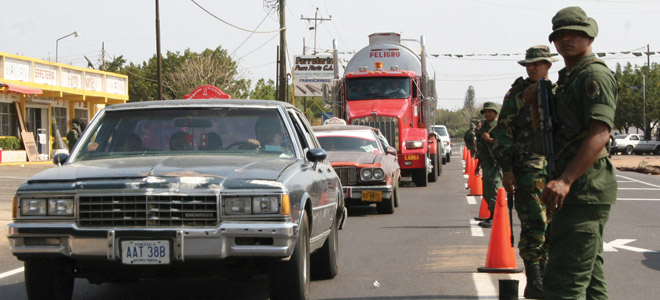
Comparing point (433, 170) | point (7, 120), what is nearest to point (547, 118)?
point (433, 170)

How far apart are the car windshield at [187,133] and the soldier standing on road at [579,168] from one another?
302 cm

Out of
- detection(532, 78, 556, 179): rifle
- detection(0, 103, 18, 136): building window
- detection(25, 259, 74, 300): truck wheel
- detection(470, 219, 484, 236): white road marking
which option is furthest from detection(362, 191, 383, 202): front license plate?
detection(0, 103, 18, 136): building window

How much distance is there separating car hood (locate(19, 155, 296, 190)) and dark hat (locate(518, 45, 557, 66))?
2.12 metres

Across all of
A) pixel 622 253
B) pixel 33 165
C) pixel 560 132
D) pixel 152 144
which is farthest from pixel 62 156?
pixel 33 165

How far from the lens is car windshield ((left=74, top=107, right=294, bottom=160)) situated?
7.39 metres

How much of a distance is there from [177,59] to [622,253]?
69.4 m

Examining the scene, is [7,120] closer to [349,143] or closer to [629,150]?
[349,143]

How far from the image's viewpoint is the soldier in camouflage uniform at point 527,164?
7.21 meters

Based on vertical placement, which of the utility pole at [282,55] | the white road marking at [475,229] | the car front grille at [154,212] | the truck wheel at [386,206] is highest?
the utility pole at [282,55]

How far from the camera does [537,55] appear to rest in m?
7.34

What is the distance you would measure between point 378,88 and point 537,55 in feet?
57.8

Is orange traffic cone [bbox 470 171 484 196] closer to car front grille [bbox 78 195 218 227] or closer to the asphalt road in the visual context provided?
the asphalt road

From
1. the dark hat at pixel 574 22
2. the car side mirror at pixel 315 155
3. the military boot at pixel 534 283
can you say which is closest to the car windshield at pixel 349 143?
the car side mirror at pixel 315 155

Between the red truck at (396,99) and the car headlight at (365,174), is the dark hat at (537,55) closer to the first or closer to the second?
the car headlight at (365,174)
